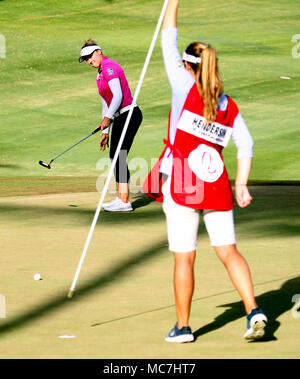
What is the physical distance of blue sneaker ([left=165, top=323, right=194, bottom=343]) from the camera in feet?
18.6

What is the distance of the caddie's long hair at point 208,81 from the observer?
546 cm

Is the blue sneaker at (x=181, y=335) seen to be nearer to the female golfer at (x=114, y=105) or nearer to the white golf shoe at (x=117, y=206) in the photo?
the female golfer at (x=114, y=105)

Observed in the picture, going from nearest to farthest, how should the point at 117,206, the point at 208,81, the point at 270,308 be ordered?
1. the point at 208,81
2. the point at 270,308
3. the point at 117,206

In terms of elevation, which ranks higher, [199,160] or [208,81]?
[208,81]

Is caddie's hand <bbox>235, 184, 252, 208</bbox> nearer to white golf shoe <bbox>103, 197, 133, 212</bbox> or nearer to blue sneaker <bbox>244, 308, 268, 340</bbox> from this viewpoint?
blue sneaker <bbox>244, 308, 268, 340</bbox>

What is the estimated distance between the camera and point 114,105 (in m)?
10.7

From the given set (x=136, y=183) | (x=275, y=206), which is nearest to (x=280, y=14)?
(x=136, y=183)

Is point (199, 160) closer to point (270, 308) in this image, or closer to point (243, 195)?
point (243, 195)

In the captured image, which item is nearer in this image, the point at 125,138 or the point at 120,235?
the point at 120,235

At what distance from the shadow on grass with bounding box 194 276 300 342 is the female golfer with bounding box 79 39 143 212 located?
3.98m

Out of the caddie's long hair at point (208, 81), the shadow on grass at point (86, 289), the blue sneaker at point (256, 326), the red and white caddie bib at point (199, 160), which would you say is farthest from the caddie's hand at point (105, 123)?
the blue sneaker at point (256, 326)

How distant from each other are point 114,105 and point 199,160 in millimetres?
5205

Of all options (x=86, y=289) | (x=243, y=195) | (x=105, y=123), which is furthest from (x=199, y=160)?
(x=105, y=123)

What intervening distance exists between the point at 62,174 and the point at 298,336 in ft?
43.1
